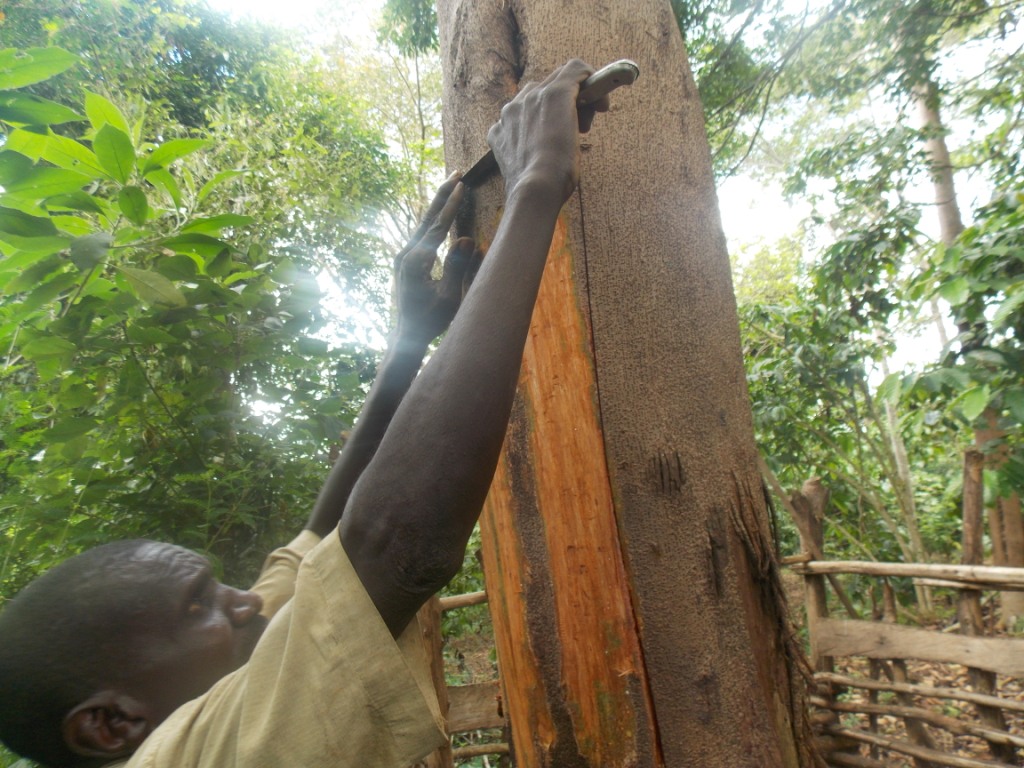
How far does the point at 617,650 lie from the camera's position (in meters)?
1.01

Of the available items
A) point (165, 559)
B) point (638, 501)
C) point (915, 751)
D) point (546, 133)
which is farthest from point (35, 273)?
point (915, 751)

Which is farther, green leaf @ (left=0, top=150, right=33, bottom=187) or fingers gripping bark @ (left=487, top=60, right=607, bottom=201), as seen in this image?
green leaf @ (left=0, top=150, right=33, bottom=187)

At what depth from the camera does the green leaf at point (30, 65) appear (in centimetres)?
115

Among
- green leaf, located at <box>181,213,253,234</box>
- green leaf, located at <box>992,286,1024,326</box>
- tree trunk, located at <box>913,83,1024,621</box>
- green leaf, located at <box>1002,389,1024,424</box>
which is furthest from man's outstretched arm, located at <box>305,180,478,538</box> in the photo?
tree trunk, located at <box>913,83,1024,621</box>

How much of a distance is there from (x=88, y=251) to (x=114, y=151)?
0.73 feet

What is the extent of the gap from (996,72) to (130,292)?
700 cm

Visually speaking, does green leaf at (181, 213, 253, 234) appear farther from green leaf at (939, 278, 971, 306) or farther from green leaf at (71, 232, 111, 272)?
green leaf at (939, 278, 971, 306)

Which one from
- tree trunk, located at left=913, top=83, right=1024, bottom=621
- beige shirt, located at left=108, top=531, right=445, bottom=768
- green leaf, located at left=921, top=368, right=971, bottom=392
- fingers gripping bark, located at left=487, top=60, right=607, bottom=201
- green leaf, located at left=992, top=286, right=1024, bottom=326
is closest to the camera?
beige shirt, located at left=108, top=531, right=445, bottom=768

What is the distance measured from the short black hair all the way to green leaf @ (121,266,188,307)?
28.3 inches

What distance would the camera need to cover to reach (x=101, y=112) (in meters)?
1.40

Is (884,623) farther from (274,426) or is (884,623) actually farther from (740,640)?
(274,426)

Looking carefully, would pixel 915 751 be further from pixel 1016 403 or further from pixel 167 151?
pixel 167 151

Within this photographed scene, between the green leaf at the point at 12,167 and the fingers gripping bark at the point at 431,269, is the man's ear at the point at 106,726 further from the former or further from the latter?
the green leaf at the point at 12,167

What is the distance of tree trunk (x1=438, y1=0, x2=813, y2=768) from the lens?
1.00m
